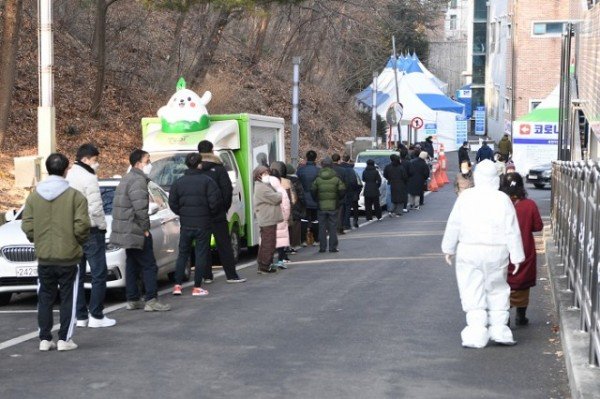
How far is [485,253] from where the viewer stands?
33.4ft

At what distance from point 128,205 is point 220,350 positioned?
2.90m

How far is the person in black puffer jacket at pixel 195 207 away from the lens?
14.2 meters

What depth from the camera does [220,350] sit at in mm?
10211

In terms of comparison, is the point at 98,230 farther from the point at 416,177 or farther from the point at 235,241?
the point at 416,177

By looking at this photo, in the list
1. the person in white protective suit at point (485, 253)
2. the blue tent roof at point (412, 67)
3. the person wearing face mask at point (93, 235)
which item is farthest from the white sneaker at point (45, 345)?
the blue tent roof at point (412, 67)

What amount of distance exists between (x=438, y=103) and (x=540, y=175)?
28.0m

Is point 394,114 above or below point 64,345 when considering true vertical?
above

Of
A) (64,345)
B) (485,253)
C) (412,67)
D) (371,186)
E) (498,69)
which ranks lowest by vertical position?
(64,345)

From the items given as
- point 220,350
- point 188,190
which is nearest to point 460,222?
point 220,350

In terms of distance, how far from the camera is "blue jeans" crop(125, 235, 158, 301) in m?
12.7

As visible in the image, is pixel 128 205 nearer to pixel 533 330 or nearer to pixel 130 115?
pixel 533 330

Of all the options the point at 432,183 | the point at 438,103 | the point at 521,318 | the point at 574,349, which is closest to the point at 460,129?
the point at 438,103

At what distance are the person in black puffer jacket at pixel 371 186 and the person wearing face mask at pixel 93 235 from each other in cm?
1700

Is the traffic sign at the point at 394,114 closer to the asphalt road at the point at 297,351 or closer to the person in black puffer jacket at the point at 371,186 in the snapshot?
the person in black puffer jacket at the point at 371,186
